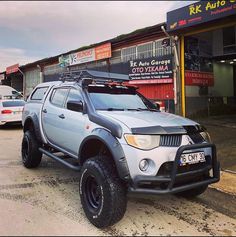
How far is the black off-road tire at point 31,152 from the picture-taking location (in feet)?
21.9

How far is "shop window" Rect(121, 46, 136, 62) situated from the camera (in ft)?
60.3

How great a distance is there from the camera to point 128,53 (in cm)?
1883

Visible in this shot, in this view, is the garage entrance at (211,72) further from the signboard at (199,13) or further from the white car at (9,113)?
the white car at (9,113)

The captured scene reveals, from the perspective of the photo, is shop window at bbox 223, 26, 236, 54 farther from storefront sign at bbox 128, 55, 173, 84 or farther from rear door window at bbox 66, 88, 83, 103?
rear door window at bbox 66, 88, 83, 103

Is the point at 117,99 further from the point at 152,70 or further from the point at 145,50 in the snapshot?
the point at 145,50

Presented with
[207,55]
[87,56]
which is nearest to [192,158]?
[207,55]

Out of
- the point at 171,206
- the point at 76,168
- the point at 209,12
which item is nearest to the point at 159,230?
the point at 171,206

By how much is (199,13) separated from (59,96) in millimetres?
8364

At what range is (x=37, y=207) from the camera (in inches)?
183

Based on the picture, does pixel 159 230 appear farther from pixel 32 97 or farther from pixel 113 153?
pixel 32 97

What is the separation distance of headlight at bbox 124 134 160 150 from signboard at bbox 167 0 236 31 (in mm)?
8698

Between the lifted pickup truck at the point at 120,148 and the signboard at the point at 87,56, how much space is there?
15.1 meters

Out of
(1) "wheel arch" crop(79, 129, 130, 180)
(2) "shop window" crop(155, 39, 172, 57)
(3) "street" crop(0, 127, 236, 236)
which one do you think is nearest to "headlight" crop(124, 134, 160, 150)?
(1) "wheel arch" crop(79, 129, 130, 180)

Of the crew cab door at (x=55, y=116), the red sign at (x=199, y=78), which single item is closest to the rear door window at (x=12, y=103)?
the red sign at (x=199, y=78)
